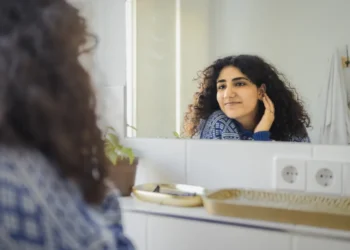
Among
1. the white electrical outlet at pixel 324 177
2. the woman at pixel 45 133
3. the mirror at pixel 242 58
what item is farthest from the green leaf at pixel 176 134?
the woman at pixel 45 133

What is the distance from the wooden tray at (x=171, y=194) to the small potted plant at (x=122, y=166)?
0.05 m

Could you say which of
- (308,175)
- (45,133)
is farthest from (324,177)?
(45,133)

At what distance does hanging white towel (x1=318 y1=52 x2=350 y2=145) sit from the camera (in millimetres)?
930

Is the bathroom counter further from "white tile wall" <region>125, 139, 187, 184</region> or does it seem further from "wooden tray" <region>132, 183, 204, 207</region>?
"white tile wall" <region>125, 139, 187, 184</region>

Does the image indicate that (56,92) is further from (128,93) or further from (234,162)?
(128,93)

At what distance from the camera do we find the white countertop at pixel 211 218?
78cm

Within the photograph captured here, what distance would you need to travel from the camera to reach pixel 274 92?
1001mm

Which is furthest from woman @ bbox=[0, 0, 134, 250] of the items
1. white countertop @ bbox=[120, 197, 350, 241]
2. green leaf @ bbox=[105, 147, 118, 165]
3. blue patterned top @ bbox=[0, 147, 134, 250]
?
green leaf @ bbox=[105, 147, 118, 165]

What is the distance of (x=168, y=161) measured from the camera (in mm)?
1135

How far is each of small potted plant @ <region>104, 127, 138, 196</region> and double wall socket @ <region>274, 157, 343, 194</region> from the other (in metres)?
0.37

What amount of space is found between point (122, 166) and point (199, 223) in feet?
0.95

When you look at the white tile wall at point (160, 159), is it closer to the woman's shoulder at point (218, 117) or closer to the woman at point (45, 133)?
the woman's shoulder at point (218, 117)

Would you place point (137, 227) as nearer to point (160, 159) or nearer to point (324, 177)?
point (160, 159)

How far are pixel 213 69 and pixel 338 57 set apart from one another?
0.98ft
